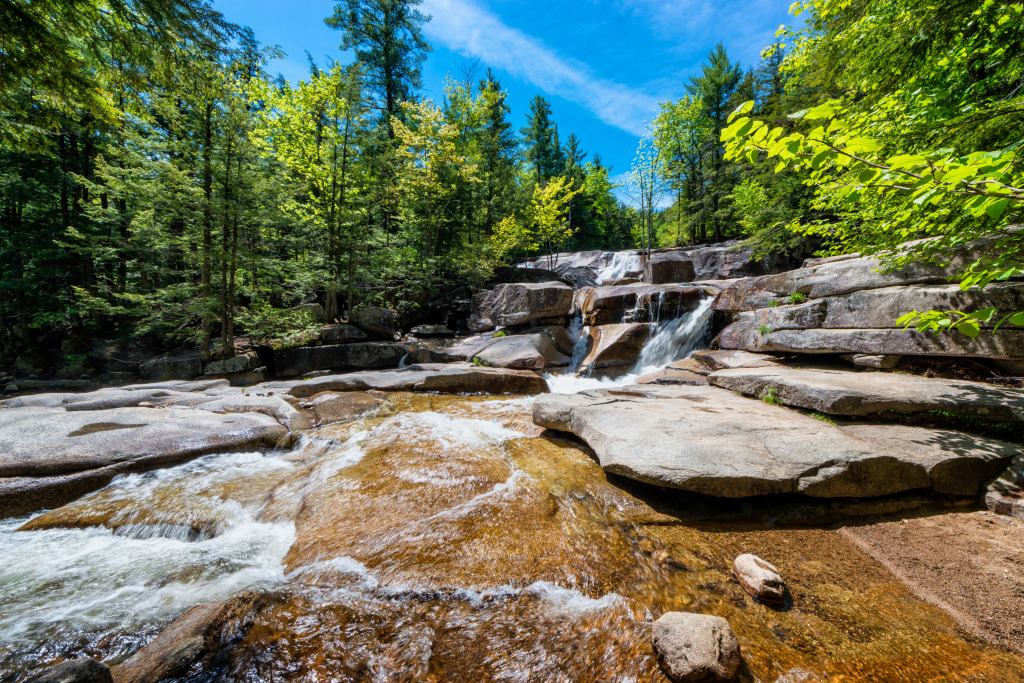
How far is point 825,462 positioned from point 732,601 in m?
1.82

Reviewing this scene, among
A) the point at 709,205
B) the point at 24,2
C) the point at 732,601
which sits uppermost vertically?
the point at 709,205

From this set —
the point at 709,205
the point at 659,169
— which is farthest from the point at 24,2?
the point at 709,205

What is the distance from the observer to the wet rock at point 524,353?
10656mm

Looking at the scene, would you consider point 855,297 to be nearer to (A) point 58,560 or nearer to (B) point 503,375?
(B) point 503,375

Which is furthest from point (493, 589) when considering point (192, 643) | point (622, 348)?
point (622, 348)

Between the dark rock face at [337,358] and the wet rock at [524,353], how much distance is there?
337cm

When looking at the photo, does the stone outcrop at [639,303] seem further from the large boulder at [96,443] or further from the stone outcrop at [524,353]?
the large boulder at [96,443]

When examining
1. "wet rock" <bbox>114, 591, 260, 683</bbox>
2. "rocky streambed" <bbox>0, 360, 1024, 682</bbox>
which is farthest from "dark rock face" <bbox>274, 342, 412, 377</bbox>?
"wet rock" <bbox>114, 591, 260, 683</bbox>

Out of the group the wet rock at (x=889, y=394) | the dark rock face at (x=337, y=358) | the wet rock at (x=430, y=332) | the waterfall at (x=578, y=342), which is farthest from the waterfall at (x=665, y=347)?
the wet rock at (x=430, y=332)

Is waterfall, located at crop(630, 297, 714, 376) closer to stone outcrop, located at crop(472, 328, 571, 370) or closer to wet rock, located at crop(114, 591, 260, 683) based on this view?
stone outcrop, located at crop(472, 328, 571, 370)

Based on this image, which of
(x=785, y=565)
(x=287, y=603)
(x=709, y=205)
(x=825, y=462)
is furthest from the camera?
(x=709, y=205)

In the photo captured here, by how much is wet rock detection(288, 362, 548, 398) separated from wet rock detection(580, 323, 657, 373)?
234cm

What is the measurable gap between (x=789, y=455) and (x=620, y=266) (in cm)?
2094

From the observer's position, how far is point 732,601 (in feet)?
7.64
